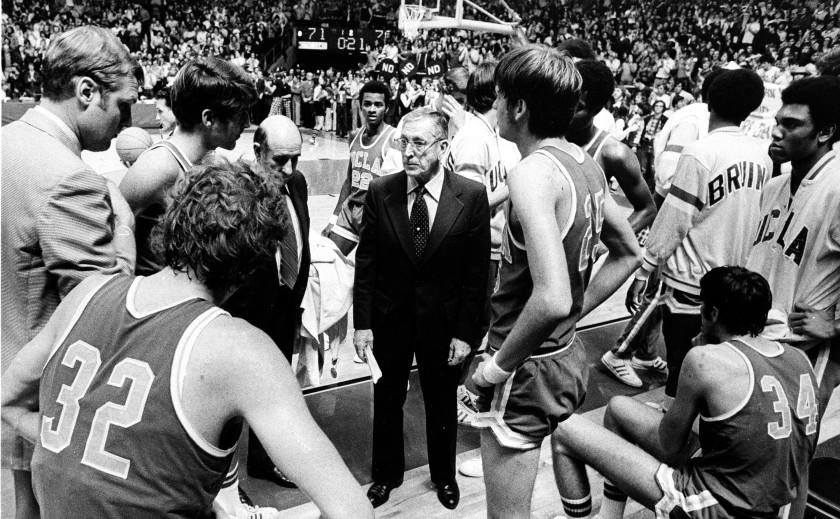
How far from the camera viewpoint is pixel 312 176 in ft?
36.8

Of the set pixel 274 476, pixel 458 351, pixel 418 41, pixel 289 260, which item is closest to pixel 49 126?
pixel 289 260

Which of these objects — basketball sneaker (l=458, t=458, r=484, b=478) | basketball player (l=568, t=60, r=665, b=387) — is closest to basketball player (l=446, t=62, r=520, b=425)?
basketball sneaker (l=458, t=458, r=484, b=478)

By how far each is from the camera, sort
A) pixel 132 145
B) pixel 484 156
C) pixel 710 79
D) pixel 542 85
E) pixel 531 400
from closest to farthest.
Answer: pixel 542 85 → pixel 531 400 → pixel 484 156 → pixel 132 145 → pixel 710 79

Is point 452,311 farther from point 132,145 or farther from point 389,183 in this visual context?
point 132,145

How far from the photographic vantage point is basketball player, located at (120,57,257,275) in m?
2.26

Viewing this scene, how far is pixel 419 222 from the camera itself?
2828mm

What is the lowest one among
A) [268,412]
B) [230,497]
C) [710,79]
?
[230,497]

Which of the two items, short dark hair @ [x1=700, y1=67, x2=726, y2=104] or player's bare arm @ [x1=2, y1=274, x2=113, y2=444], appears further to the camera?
short dark hair @ [x1=700, y1=67, x2=726, y2=104]

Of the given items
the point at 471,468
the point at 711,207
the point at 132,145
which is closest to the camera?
the point at 711,207

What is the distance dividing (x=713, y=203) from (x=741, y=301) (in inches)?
40.6

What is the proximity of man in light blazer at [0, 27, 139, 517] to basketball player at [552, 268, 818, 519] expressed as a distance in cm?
176

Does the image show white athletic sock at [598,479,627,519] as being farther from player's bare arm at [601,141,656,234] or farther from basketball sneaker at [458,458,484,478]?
player's bare arm at [601,141,656,234]

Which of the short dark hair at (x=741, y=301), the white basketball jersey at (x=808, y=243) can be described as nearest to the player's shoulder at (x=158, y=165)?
the short dark hair at (x=741, y=301)

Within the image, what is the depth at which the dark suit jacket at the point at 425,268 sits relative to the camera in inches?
110
